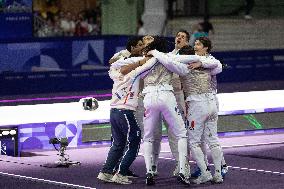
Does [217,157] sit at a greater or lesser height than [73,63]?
lesser

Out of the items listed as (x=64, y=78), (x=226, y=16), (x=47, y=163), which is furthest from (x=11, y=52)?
(x=226, y=16)

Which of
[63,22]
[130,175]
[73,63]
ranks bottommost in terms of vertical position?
[130,175]

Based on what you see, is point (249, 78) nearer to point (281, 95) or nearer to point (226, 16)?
point (281, 95)

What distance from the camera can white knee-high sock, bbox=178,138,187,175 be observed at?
14.4 m

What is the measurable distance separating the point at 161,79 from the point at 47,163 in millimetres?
3184

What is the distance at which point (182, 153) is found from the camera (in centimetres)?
1444

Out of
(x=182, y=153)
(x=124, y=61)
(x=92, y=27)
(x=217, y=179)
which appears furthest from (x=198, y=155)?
(x=92, y=27)

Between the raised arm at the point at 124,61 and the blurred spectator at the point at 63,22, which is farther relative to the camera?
the blurred spectator at the point at 63,22

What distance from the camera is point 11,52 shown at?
25781 millimetres

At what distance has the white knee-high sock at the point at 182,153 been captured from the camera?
47.2 feet

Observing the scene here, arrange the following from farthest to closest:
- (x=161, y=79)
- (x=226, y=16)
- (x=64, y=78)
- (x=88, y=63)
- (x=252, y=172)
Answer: (x=226, y=16), (x=88, y=63), (x=64, y=78), (x=252, y=172), (x=161, y=79)

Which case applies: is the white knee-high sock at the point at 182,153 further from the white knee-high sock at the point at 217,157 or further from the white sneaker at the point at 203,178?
the white knee-high sock at the point at 217,157

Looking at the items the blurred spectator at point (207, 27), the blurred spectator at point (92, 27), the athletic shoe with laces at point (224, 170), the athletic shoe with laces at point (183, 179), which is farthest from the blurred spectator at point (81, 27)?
the athletic shoe with laces at point (183, 179)

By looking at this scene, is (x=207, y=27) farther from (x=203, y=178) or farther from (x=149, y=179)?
(x=149, y=179)
